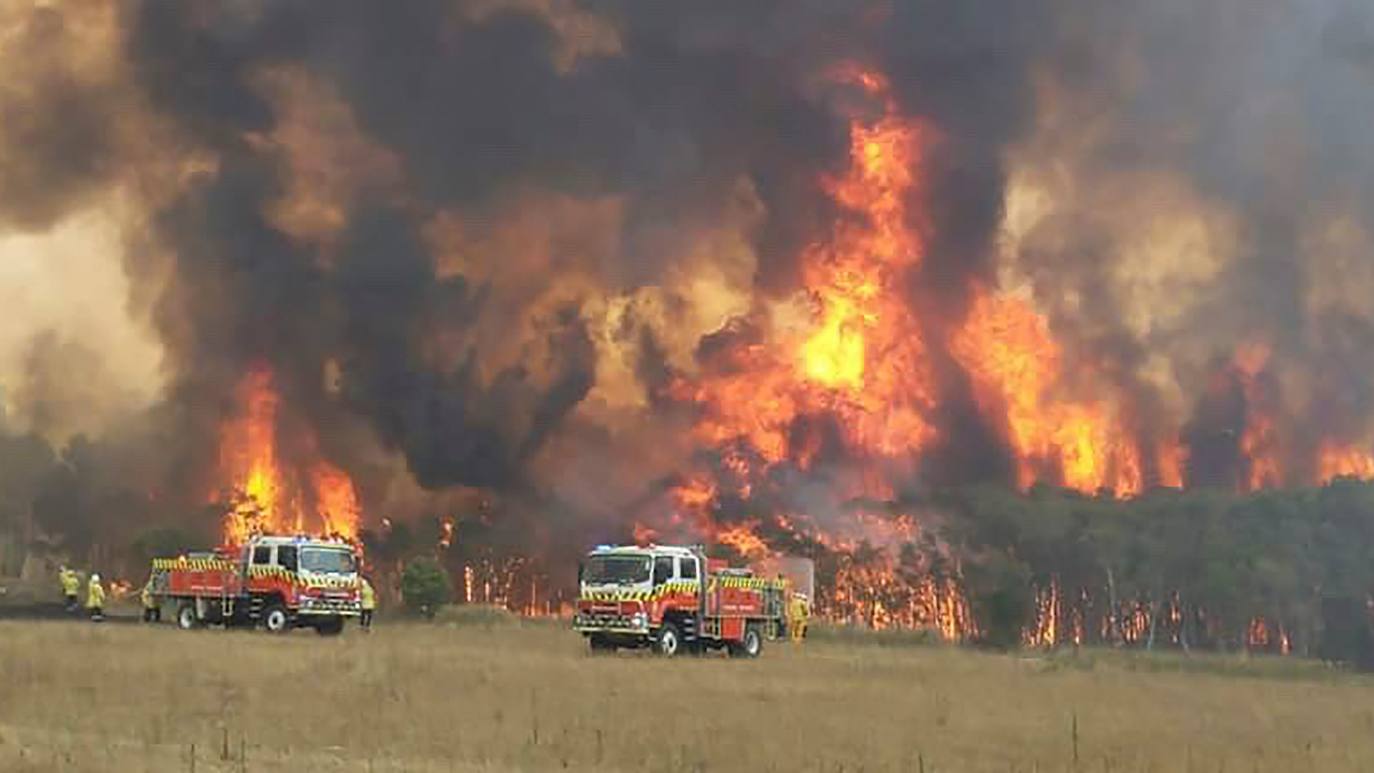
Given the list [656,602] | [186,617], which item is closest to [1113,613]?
[656,602]

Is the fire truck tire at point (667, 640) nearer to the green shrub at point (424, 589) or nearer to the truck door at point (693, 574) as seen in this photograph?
the truck door at point (693, 574)

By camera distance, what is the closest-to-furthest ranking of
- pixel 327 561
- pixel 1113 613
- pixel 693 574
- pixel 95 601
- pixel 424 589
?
pixel 693 574 < pixel 327 561 < pixel 95 601 < pixel 424 589 < pixel 1113 613

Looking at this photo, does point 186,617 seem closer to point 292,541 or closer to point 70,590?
point 292,541

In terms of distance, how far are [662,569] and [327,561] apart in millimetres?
9881

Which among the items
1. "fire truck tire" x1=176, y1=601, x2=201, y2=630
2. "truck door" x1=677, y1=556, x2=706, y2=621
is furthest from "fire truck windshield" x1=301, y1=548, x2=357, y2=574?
"truck door" x1=677, y1=556, x2=706, y2=621

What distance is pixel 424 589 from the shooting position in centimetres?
5484

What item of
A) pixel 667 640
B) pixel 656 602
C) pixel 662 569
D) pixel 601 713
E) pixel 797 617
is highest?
pixel 662 569

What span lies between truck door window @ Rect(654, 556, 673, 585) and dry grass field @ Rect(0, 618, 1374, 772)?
186 centimetres

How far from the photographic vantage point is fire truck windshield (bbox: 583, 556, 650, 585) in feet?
114

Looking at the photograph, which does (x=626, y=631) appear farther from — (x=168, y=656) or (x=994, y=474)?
(x=994, y=474)

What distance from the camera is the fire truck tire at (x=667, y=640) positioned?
34594mm

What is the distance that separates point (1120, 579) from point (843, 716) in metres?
50.5

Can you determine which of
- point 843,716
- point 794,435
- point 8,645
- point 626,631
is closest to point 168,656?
point 8,645

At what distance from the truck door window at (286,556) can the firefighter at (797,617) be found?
14.4 m
